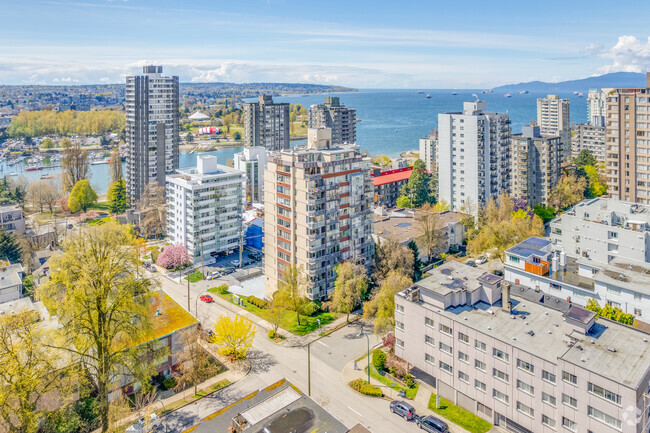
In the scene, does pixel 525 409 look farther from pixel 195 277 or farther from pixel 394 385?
pixel 195 277

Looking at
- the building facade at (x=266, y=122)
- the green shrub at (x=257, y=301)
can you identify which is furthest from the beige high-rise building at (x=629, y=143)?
the building facade at (x=266, y=122)

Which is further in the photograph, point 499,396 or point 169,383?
point 169,383

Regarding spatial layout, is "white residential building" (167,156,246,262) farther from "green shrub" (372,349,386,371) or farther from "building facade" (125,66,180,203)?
"green shrub" (372,349,386,371)

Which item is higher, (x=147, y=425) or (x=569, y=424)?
(x=569, y=424)

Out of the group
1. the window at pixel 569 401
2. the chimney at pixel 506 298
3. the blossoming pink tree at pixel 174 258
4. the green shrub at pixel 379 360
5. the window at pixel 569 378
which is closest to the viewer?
the window at pixel 569 378

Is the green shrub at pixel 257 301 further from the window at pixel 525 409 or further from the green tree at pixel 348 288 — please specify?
the window at pixel 525 409

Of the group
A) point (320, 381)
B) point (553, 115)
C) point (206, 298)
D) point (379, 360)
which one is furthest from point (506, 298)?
point (553, 115)

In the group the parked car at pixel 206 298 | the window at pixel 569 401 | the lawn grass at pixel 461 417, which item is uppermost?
the window at pixel 569 401
